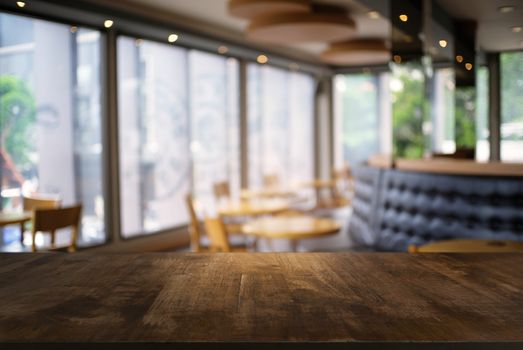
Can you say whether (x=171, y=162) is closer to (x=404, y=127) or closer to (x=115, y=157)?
(x=115, y=157)

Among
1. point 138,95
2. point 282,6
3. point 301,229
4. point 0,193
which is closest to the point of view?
point 301,229

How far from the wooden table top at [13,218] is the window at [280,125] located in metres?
5.20

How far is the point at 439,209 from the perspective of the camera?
4.48 metres

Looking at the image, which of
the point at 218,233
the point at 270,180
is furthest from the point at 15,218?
the point at 270,180

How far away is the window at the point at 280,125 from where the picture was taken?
1018 centimetres

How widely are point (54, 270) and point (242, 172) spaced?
8.13 m

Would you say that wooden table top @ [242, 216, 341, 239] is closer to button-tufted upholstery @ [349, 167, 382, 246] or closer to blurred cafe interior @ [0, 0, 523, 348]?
blurred cafe interior @ [0, 0, 523, 348]

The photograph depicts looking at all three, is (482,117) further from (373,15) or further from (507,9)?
(507,9)

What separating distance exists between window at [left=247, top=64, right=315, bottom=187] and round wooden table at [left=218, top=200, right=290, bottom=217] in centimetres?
334

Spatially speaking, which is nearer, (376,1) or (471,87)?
(376,1)

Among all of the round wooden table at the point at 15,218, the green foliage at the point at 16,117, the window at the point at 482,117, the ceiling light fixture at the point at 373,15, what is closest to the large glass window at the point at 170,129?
the green foliage at the point at 16,117

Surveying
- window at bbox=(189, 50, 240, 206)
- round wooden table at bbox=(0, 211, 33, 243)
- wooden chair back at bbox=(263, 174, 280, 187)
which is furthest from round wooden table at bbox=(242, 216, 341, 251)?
wooden chair back at bbox=(263, 174, 280, 187)

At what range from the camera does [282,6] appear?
6.43m

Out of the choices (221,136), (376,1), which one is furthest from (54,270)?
(221,136)
